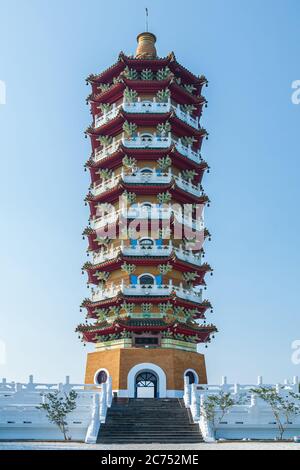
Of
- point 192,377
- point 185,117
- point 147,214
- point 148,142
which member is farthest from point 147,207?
point 192,377

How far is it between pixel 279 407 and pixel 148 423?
21.1ft

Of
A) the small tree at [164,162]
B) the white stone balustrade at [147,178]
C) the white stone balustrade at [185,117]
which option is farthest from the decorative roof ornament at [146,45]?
the white stone balustrade at [147,178]

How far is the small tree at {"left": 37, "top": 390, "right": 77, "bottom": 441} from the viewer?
23922mm

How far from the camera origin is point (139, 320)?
32156 millimetres

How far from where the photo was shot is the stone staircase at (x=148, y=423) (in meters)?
22.8

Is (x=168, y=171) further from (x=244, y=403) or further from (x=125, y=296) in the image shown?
(x=244, y=403)

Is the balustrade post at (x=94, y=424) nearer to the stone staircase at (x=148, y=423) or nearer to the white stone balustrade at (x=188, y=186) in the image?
the stone staircase at (x=148, y=423)

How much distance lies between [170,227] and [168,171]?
13.2 ft

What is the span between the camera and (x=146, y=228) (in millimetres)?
34281

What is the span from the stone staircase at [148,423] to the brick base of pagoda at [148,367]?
2.51m

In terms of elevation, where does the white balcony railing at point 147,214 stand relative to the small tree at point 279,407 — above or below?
above

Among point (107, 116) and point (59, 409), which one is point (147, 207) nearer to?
A: point (107, 116)

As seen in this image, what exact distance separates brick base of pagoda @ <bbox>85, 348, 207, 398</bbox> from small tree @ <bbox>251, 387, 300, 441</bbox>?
6088mm

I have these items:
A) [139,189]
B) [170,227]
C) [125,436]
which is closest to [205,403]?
[125,436]
